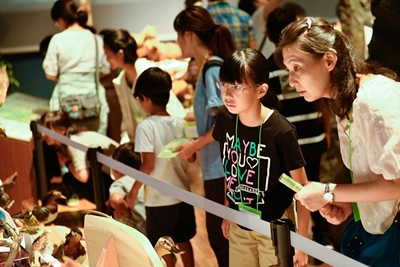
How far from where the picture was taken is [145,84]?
3541mm

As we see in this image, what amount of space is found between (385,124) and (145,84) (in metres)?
1.82

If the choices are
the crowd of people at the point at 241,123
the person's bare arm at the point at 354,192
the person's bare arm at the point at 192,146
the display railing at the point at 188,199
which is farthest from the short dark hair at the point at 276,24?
the person's bare arm at the point at 354,192

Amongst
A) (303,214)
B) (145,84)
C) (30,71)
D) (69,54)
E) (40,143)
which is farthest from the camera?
(30,71)

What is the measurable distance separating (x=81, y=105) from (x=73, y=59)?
35 cm

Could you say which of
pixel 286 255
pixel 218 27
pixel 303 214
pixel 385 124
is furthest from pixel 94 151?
pixel 385 124

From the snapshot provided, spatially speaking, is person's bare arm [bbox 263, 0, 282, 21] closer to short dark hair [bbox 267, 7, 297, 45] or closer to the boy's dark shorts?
short dark hair [bbox 267, 7, 297, 45]

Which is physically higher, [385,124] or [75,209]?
[385,124]

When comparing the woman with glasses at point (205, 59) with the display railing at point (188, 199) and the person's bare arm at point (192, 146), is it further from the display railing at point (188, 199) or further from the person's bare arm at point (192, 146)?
the display railing at point (188, 199)

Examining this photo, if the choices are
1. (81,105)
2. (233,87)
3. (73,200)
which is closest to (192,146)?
(233,87)

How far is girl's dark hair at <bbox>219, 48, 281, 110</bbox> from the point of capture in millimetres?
2516

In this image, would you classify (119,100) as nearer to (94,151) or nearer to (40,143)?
(40,143)

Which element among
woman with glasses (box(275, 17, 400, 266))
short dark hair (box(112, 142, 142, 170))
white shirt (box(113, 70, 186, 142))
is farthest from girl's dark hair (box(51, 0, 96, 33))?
woman with glasses (box(275, 17, 400, 266))

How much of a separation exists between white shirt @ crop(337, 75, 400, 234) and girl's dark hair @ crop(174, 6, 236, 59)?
4.06 ft

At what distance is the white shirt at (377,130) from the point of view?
1942 millimetres
